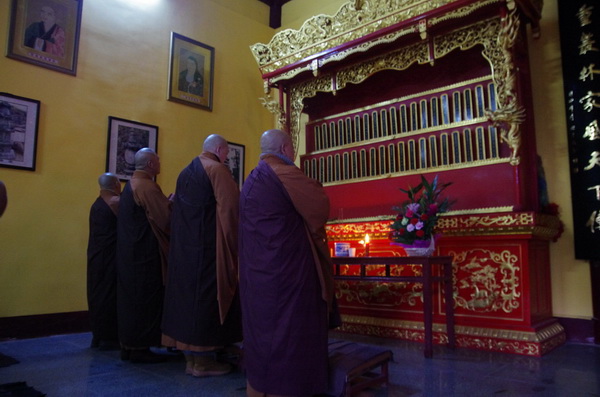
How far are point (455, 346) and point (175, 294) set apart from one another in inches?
83.1

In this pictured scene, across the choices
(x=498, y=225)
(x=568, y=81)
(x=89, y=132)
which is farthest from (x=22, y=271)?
(x=568, y=81)

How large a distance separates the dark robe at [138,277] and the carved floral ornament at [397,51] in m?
2.31

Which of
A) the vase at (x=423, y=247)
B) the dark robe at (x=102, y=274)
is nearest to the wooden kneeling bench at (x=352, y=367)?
the vase at (x=423, y=247)

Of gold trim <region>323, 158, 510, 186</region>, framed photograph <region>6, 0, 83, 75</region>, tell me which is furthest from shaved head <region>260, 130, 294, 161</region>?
framed photograph <region>6, 0, 83, 75</region>

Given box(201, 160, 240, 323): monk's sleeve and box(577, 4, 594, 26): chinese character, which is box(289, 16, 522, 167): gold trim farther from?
box(201, 160, 240, 323): monk's sleeve

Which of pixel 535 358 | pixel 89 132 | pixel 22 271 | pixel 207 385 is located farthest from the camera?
pixel 89 132

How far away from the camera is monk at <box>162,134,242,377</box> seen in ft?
8.45

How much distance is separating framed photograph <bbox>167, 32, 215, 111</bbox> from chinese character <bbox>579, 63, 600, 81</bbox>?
154 inches

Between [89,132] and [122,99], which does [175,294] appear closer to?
[89,132]

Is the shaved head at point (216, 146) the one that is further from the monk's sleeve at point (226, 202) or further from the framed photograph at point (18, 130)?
the framed photograph at point (18, 130)

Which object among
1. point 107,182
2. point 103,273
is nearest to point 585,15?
point 107,182

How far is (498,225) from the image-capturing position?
10.8ft

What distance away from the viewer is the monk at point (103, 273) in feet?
11.3

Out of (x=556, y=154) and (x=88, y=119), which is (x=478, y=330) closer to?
(x=556, y=154)
